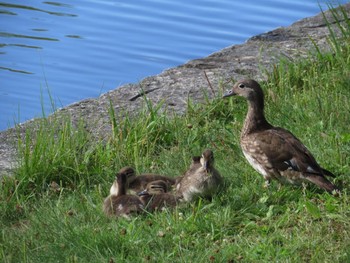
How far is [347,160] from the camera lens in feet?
26.3

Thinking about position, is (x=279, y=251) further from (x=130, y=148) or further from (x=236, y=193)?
(x=130, y=148)

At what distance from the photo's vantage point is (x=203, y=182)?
7.48 metres

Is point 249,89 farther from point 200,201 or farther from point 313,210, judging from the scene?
point 313,210

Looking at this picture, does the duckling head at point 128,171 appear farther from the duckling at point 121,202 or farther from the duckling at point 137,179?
the duckling at point 121,202

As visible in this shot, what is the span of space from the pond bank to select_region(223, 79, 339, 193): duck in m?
1.36

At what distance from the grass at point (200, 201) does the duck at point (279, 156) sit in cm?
11

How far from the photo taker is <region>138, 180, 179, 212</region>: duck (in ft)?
24.4

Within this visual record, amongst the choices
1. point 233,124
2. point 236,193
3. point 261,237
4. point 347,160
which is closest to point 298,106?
point 233,124

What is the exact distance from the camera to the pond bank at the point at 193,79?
30.5 feet

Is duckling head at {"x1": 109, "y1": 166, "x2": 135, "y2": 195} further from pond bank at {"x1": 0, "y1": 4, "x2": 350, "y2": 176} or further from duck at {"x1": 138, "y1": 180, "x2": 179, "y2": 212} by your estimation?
pond bank at {"x1": 0, "y1": 4, "x2": 350, "y2": 176}

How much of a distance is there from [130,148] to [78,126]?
59 centimetres

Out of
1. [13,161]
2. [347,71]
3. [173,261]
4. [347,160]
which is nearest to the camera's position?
[173,261]

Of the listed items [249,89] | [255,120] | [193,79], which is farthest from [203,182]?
[193,79]

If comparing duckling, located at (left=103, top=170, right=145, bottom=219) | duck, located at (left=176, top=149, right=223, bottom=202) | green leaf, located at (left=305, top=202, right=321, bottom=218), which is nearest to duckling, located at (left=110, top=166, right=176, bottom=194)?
duckling, located at (left=103, top=170, right=145, bottom=219)
